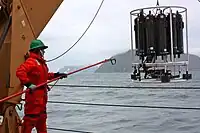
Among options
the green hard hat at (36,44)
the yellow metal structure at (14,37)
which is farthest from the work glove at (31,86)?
the green hard hat at (36,44)

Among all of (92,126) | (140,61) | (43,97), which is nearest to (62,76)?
(43,97)

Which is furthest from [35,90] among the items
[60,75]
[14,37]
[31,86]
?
[14,37]

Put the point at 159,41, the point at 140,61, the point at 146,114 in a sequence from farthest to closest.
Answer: the point at 146,114, the point at 140,61, the point at 159,41

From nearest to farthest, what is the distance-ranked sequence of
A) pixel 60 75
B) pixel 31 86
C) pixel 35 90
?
pixel 31 86, pixel 35 90, pixel 60 75

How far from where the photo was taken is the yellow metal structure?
3.43m

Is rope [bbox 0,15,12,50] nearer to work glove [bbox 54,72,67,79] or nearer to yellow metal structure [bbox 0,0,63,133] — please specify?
yellow metal structure [bbox 0,0,63,133]

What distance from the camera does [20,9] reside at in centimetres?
347

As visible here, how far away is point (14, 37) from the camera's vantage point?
343 cm

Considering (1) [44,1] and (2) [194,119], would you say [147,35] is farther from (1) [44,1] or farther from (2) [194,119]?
(2) [194,119]

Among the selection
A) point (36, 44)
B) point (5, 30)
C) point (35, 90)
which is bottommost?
point (35, 90)

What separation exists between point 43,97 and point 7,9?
82 cm

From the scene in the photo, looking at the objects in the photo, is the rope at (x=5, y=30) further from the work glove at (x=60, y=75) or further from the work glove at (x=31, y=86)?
the work glove at (x=60, y=75)

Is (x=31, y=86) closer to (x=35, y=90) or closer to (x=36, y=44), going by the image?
(x=35, y=90)

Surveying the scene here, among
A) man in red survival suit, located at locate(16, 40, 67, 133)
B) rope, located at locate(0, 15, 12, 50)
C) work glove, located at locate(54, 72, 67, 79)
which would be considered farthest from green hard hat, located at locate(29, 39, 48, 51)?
work glove, located at locate(54, 72, 67, 79)
